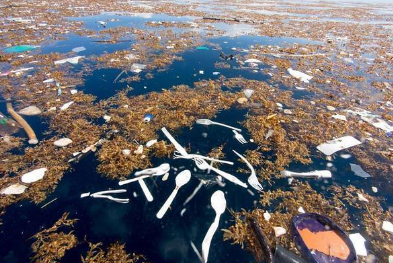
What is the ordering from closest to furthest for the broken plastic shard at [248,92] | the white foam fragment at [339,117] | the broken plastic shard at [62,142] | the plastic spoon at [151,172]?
the plastic spoon at [151,172] < the broken plastic shard at [62,142] < the white foam fragment at [339,117] < the broken plastic shard at [248,92]

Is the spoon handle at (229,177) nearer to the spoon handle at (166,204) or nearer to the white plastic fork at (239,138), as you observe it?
the spoon handle at (166,204)

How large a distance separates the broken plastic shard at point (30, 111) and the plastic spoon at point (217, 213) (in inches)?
185

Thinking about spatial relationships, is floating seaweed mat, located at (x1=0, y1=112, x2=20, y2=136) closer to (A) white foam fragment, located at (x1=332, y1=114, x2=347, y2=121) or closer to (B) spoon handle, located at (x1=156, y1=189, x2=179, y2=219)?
→ (B) spoon handle, located at (x1=156, y1=189, x2=179, y2=219)

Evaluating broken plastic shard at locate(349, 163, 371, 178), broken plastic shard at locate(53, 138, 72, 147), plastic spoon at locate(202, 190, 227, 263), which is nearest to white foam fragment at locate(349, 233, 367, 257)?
broken plastic shard at locate(349, 163, 371, 178)

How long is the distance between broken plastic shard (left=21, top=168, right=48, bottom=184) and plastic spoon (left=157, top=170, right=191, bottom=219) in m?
2.14

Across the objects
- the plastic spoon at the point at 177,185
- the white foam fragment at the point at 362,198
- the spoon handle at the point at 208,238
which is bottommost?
the white foam fragment at the point at 362,198

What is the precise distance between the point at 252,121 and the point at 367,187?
2.52 m

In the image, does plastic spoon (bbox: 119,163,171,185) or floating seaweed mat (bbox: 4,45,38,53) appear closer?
plastic spoon (bbox: 119,163,171,185)

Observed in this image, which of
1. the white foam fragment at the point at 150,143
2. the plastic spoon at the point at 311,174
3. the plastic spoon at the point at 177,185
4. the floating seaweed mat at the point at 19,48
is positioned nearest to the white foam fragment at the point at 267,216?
the plastic spoon at the point at 311,174

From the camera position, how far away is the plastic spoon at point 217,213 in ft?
8.55

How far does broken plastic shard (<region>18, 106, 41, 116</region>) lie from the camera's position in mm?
4898

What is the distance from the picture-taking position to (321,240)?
106 inches

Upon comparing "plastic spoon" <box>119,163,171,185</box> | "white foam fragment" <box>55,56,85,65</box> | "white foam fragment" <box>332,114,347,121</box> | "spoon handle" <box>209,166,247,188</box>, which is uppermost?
"white foam fragment" <box>55,56,85,65</box>

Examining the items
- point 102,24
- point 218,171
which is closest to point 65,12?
point 102,24
